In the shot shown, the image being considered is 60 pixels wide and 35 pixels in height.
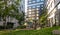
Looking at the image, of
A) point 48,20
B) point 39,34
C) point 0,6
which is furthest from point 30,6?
point 39,34

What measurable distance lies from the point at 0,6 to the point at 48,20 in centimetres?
2689

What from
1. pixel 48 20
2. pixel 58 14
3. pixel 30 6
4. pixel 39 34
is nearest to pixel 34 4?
pixel 30 6

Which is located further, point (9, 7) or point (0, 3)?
point (9, 7)

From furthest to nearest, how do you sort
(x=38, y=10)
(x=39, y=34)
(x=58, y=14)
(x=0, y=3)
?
(x=38, y=10) < (x=58, y=14) < (x=0, y=3) < (x=39, y=34)

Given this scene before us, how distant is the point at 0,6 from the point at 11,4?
393 cm

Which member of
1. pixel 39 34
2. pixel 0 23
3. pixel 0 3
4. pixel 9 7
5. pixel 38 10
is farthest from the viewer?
pixel 38 10

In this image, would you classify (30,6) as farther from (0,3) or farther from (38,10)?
(0,3)

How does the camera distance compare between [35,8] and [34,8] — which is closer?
[35,8]

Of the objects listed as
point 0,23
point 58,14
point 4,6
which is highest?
point 4,6

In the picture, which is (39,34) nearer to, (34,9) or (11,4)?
(11,4)

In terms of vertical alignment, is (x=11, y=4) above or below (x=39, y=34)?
above

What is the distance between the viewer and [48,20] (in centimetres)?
5169

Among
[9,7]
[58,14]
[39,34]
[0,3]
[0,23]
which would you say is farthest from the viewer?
[0,23]

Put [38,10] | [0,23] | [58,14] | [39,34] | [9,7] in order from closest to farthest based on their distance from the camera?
[39,34], [9,7], [58,14], [0,23], [38,10]
